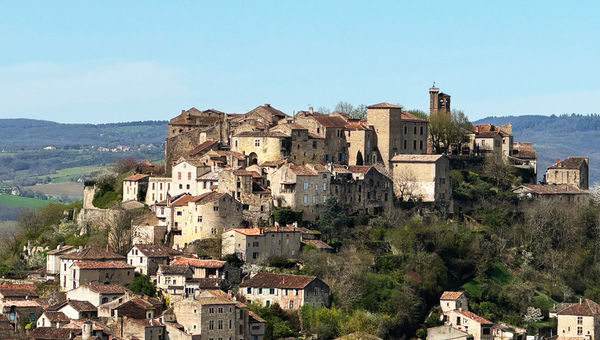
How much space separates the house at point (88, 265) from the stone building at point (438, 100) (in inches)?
1273

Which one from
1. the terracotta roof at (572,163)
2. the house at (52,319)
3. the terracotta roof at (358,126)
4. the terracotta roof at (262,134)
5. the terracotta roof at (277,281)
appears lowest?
the house at (52,319)

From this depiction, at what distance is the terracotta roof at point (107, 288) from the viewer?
65438 millimetres

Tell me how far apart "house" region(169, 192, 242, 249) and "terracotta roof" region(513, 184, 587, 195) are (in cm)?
2328

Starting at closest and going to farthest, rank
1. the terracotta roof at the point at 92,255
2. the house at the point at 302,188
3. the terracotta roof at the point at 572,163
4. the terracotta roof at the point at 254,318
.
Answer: the terracotta roof at the point at 254,318
the terracotta roof at the point at 92,255
the house at the point at 302,188
the terracotta roof at the point at 572,163

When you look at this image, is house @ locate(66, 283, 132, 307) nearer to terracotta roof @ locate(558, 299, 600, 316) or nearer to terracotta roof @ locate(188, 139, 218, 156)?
terracotta roof @ locate(188, 139, 218, 156)

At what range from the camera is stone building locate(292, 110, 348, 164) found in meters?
81.1

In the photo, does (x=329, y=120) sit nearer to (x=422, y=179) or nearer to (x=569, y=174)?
(x=422, y=179)

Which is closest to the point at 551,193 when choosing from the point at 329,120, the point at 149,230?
the point at 329,120

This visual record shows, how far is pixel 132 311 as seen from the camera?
207ft

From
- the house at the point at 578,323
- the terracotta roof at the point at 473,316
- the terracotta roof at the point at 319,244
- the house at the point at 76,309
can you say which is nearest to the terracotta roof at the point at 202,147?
the terracotta roof at the point at 319,244

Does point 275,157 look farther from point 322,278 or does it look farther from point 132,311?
point 132,311

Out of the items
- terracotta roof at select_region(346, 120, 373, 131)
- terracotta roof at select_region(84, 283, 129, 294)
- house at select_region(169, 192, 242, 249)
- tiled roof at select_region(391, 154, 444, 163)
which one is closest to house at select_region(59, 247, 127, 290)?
terracotta roof at select_region(84, 283, 129, 294)

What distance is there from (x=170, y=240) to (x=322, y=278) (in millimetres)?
9600

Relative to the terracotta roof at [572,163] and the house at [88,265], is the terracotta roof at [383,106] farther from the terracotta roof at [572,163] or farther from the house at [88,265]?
the house at [88,265]
